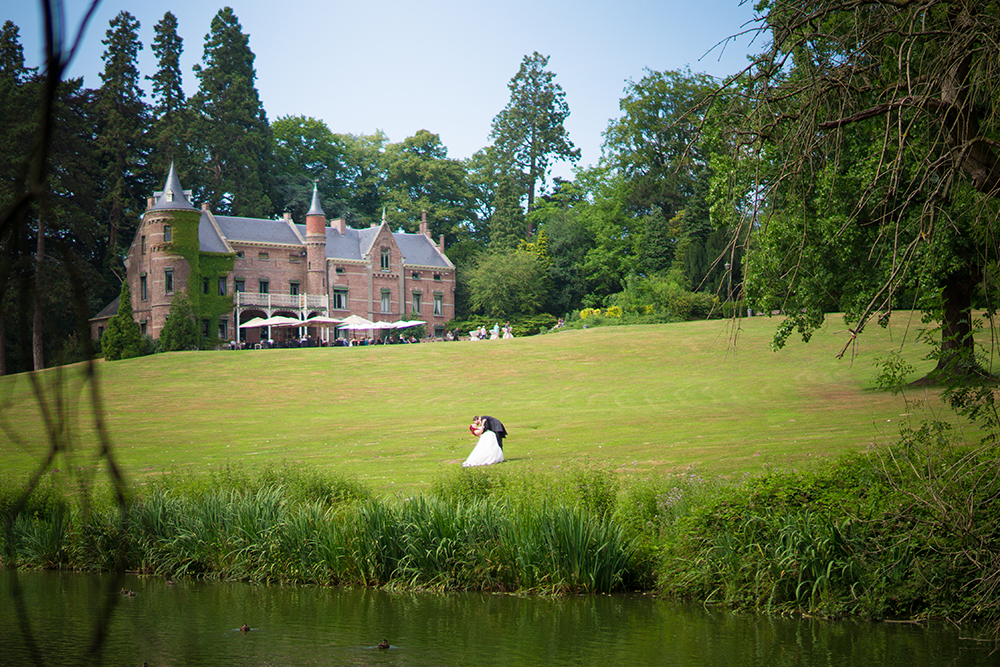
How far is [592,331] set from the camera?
5056 centimetres

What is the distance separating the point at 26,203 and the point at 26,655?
930cm

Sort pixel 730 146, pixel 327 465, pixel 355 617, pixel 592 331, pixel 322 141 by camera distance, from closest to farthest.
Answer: pixel 730 146 < pixel 355 617 < pixel 327 465 < pixel 592 331 < pixel 322 141

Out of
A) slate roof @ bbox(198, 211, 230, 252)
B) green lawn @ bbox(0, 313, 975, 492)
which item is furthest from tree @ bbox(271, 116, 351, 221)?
green lawn @ bbox(0, 313, 975, 492)

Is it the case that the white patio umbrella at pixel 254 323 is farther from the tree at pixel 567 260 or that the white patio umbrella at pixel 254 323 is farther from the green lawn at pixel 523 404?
the tree at pixel 567 260

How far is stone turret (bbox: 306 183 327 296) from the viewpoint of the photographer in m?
64.6

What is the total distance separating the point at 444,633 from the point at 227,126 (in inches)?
2517

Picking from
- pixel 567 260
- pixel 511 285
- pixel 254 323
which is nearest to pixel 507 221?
pixel 567 260

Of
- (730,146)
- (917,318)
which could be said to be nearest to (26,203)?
(730,146)

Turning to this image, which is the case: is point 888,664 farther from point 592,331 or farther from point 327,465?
point 592,331

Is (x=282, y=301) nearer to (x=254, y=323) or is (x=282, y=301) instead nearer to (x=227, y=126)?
(x=254, y=323)

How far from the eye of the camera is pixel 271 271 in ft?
208

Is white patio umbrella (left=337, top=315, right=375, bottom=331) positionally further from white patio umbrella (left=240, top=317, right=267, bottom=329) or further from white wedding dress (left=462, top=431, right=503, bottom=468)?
white wedding dress (left=462, top=431, right=503, bottom=468)

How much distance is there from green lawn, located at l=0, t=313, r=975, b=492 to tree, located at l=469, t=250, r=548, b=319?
14937 mm

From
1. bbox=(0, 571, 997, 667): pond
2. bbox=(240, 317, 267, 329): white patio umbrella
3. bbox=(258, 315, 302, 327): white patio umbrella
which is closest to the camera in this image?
bbox=(0, 571, 997, 667): pond
